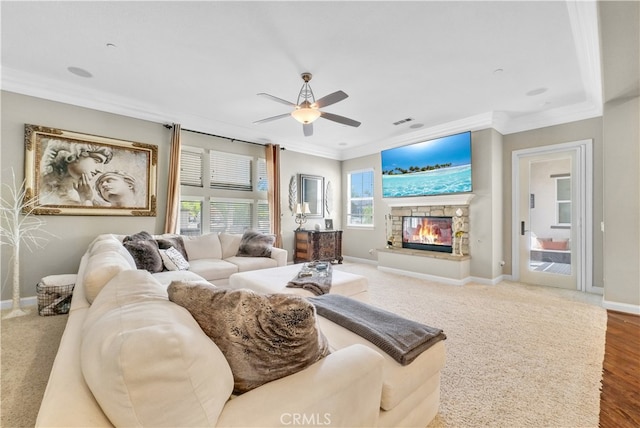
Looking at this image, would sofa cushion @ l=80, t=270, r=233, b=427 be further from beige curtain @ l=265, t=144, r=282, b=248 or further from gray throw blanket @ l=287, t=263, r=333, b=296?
beige curtain @ l=265, t=144, r=282, b=248

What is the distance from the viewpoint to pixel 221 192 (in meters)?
5.12

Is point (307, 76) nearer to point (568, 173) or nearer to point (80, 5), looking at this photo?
point (80, 5)

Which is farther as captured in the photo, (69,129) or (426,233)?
(426,233)

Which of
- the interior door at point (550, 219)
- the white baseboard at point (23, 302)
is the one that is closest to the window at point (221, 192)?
the white baseboard at point (23, 302)

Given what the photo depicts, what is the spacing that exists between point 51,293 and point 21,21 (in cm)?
268

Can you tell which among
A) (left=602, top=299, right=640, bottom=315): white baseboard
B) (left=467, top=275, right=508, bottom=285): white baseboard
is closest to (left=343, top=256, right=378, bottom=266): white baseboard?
(left=467, top=275, right=508, bottom=285): white baseboard

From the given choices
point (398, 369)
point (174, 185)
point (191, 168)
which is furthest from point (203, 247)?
point (398, 369)

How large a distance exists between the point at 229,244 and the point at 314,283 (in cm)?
231

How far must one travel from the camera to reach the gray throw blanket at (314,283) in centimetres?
274

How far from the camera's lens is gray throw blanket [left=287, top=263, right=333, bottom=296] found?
8.99ft

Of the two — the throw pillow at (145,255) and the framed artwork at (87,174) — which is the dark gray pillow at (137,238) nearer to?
the throw pillow at (145,255)

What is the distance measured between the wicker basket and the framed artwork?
0.99 meters

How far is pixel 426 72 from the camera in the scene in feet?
10.5

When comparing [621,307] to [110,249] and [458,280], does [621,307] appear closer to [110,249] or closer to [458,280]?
[458,280]
